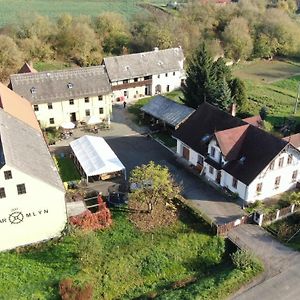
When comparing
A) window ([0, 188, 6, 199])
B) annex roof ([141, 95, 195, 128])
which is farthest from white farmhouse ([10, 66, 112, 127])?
window ([0, 188, 6, 199])

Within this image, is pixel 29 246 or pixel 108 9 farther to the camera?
pixel 108 9

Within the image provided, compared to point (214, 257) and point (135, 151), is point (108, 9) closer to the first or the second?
point (135, 151)

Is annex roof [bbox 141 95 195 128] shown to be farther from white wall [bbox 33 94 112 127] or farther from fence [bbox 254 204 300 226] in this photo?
fence [bbox 254 204 300 226]

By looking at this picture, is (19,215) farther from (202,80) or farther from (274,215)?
(202,80)

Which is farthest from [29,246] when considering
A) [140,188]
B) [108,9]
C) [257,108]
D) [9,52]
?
[108,9]

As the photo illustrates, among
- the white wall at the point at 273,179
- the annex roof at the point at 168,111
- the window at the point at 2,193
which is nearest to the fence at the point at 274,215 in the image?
the white wall at the point at 273,179

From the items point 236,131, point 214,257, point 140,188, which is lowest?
point 214,257
